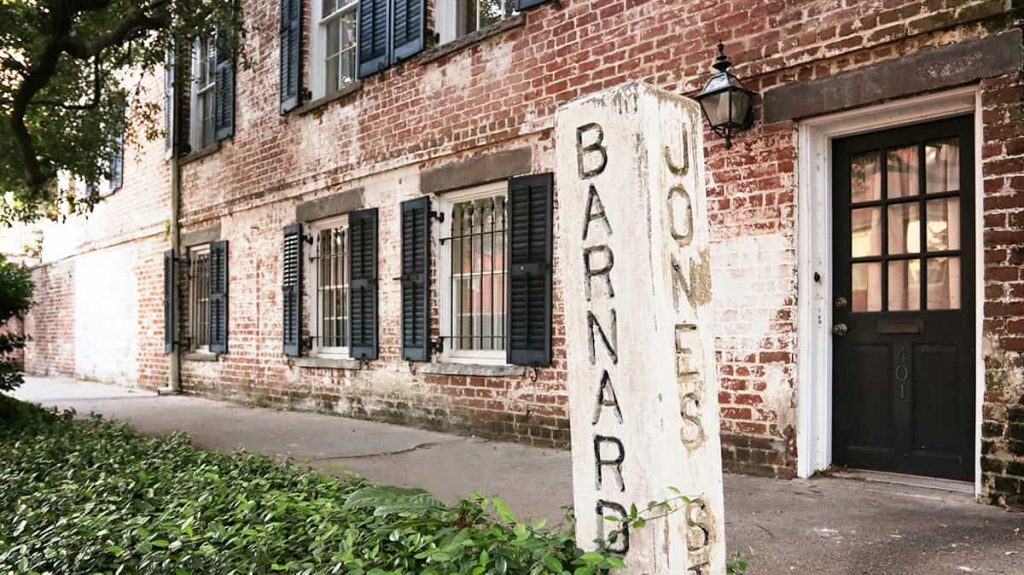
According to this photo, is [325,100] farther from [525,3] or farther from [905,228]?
[905,228]

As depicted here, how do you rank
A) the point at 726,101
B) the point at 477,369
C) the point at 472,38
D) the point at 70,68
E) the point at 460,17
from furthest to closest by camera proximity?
the point at 70,68, the point at 460,17, the point at 472,38, the point at 477,369, the point at 726,101

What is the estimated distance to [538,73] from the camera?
6.54 meters

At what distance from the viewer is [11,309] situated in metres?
8.42

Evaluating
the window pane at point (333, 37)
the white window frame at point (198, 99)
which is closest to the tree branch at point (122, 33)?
the window pane at point (333, 37)

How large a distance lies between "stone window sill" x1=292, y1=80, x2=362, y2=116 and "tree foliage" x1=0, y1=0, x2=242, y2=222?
1292 mm

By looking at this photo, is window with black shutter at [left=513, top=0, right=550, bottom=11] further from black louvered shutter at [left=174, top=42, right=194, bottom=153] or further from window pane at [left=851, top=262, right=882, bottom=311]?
black louvered shutter at [left=174, top=42, right=194, bottom=153]

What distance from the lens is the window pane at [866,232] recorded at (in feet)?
15.8

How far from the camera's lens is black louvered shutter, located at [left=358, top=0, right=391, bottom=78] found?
8102 millimetres

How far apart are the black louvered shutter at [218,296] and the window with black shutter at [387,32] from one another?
3.98 meters

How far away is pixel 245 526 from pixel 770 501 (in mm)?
2789

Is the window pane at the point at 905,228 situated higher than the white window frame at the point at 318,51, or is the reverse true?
the white window frame at the point at 318,51

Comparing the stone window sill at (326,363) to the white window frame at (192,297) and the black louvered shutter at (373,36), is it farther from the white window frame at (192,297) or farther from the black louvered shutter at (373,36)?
the white window frame at (192,297)

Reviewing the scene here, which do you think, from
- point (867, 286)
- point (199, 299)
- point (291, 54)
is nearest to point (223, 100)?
point (291, 54)

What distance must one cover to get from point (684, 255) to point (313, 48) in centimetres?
799
